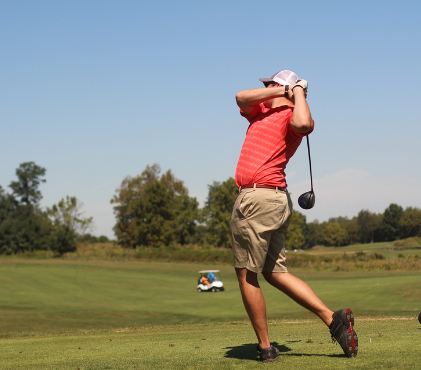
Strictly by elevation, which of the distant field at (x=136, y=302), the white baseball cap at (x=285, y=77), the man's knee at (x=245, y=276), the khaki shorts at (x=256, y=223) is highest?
the white baseball cap at (x=285, y=77)

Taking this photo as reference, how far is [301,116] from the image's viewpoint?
15.4 feet

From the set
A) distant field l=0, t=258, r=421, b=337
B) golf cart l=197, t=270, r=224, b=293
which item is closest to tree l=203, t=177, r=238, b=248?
distant field l=0, t=258, r=421, b=337

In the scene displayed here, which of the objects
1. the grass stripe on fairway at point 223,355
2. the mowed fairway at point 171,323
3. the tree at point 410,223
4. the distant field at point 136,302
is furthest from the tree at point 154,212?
the grass stripe on fairway at point 223,355

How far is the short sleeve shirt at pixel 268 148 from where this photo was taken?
4867 mm

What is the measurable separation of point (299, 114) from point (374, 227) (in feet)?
539

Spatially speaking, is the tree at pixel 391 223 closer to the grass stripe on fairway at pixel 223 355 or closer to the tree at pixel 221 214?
the tree at pixel 221 214

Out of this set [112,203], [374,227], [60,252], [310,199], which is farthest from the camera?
[374,227]

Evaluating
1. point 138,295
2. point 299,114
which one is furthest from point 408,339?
point 138,295

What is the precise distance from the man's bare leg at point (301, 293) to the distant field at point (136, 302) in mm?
9453

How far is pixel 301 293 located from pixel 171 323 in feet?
49.1

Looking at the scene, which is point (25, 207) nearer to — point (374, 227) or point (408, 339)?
point (374, 227)

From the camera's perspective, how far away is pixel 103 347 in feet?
21.5

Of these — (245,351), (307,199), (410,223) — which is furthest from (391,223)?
(307,199)

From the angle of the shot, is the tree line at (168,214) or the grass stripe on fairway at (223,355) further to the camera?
the tree line at (168,214)
